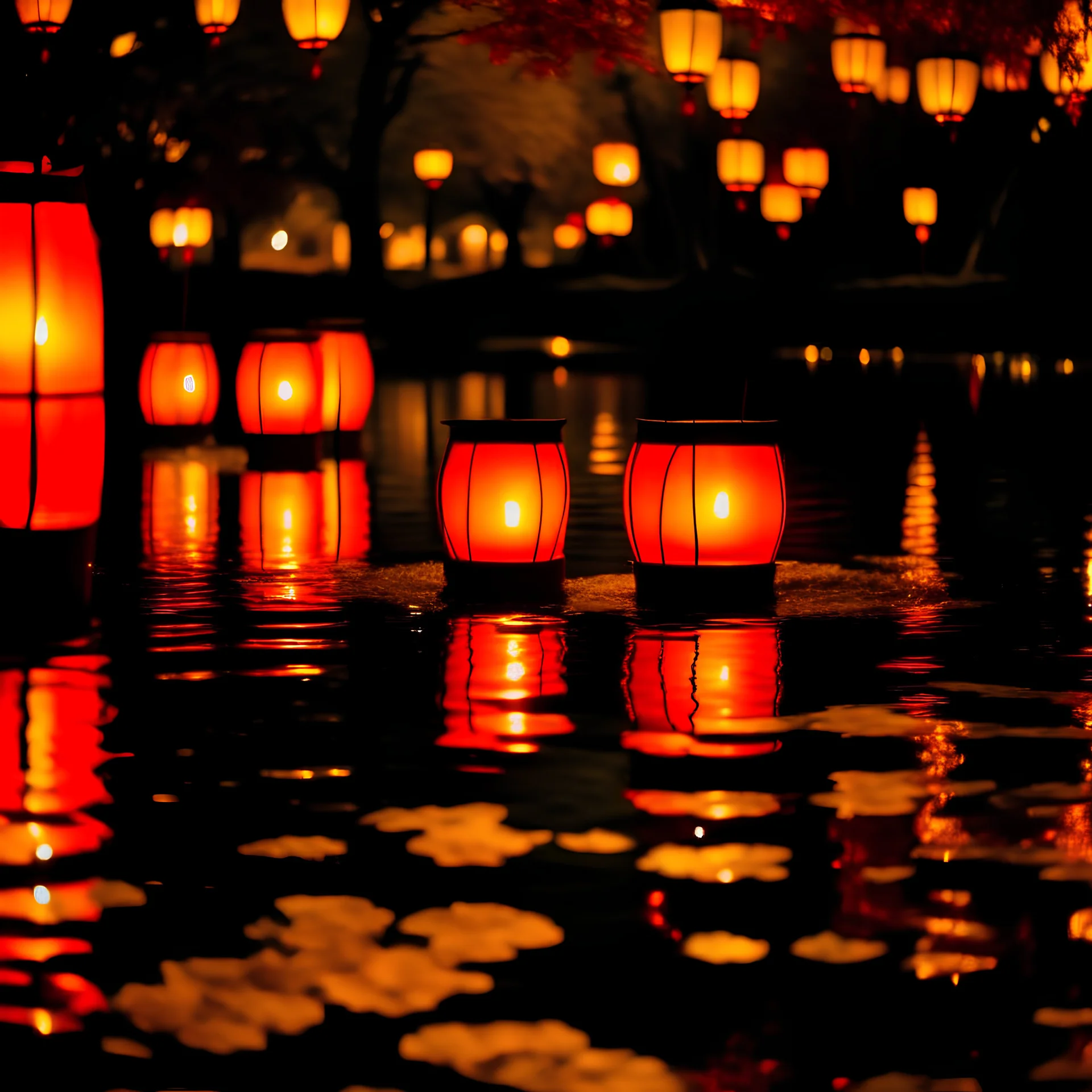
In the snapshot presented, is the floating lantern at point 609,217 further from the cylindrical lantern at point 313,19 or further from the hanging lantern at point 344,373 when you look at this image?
the cylindrical lantern at point 313,19

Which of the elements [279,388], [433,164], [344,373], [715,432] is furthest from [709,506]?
[433,164]

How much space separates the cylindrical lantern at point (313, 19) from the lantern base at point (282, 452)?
321 cm

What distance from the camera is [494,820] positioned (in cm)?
578

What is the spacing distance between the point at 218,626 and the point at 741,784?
12.1ft

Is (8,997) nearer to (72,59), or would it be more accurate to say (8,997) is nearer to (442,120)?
(72,59)

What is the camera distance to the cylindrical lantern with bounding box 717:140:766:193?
95.9ft

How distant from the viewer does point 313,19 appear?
16016 millimetres

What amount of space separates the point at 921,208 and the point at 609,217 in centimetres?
926

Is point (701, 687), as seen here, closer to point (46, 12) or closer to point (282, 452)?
point (46, 12)

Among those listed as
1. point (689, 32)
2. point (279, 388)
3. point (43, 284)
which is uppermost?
point (689, 32)

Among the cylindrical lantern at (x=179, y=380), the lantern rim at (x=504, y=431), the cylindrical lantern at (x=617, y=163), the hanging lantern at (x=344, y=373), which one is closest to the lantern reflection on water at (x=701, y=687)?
the lantern rim at (x=504, y=431)

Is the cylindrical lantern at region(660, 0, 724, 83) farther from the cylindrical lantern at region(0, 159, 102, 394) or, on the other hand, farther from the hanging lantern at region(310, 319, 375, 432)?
the cylindrical lantern at region(0, 159, 102, 394)

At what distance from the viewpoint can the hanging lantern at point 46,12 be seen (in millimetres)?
12961

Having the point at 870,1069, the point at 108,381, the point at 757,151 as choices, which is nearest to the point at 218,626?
the point at 870,1069
